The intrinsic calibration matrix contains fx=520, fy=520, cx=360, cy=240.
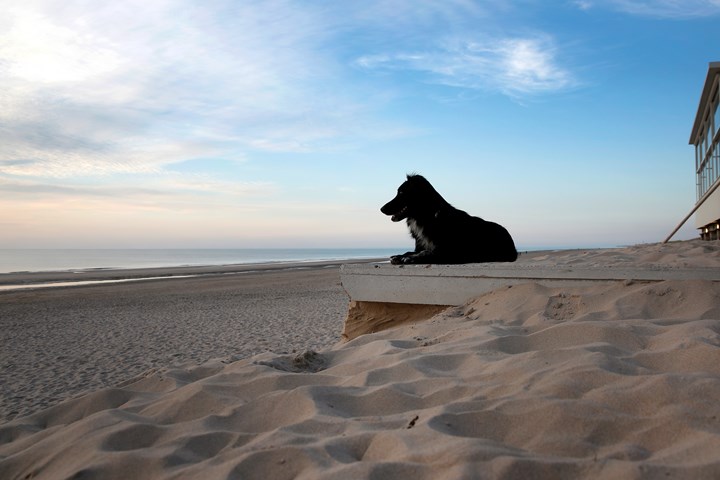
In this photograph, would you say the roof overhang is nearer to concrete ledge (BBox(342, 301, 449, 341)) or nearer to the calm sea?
concrete ledge (BBox(342, 301, 449, 341))

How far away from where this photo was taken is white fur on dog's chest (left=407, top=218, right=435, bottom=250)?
17.7 ft

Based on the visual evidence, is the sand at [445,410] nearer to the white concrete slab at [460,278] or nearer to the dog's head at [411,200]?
the white concrete slab at [460,278]

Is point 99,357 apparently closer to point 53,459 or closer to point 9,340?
point 9,340

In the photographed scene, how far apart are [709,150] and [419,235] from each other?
10.3 metres

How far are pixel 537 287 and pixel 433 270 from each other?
909 mm

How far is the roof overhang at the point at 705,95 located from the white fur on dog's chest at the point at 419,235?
28.2 ft

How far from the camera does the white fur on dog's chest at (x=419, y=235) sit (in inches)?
213

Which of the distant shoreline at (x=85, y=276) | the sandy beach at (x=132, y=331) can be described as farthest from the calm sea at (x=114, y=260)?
the sandy beach at (x=132, y=331)

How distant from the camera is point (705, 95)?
39.9 feet

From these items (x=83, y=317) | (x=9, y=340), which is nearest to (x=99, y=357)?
(x=9, y=340)

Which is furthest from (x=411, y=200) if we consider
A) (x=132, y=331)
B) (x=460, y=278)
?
(x=132, y=331)

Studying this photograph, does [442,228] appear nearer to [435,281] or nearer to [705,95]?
[435,281]

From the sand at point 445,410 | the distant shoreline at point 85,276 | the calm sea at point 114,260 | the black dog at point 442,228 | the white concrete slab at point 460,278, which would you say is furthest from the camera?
the calm sea at point 114,260

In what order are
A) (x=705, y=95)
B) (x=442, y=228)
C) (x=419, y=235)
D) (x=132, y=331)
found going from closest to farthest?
(x=442, y=228), (x=419, y=235), (x=132, y=331), (x=705, y=95)
